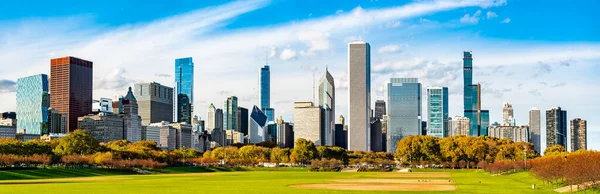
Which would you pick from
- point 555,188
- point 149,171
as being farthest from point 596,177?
point 149,171

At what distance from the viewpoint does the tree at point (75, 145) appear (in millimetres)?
172375

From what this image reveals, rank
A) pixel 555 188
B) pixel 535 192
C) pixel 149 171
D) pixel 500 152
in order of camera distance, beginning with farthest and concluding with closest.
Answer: pixel 500 152 < pixel 149 171 < pixel 555 188 < pixel 535 192

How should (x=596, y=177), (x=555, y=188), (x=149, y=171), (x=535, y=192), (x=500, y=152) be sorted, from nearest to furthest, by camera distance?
(x=596, y=177) < (x=535, y=192) < (x=555, y=188) < (x=149, y=171) < (x=500, y=152)

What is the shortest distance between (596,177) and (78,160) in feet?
375

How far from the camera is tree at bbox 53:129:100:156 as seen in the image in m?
172

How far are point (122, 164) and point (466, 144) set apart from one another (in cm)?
9179

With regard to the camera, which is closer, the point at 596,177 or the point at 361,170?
the point at 596,177

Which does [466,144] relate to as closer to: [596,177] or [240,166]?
[240,166]

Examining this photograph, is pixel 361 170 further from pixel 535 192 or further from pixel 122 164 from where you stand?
pixel 535 192

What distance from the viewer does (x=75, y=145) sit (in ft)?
570

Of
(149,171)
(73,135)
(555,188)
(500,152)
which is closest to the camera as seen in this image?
(555,188)

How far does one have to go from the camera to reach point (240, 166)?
651 ft

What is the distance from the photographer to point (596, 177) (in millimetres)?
70375

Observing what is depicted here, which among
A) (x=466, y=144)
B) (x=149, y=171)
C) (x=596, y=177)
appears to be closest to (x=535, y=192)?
(x=596, y=177)
